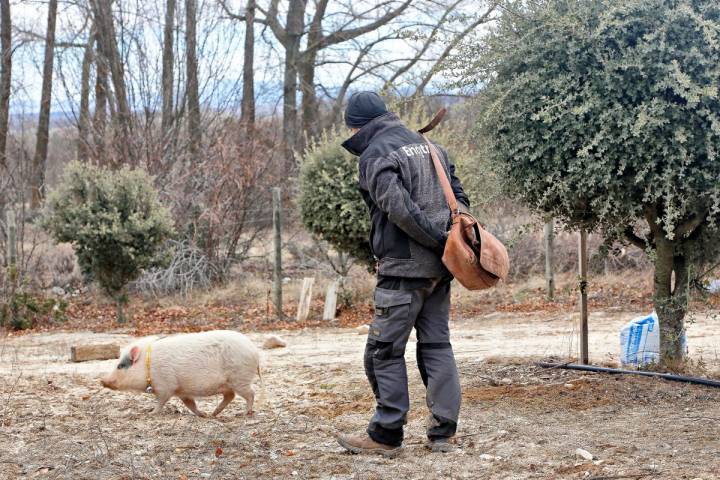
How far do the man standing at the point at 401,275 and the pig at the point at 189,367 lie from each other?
141cm

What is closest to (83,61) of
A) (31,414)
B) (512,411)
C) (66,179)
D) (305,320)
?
(66,179)

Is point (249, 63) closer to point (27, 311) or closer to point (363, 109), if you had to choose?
point (27, 311)

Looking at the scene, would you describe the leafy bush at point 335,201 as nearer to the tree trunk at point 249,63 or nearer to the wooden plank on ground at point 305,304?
the wooden plank on ground at point 305,304

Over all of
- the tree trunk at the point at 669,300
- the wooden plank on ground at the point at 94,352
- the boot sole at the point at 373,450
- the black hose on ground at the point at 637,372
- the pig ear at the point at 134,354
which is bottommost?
the wooden plank on ground at the point at 94,352

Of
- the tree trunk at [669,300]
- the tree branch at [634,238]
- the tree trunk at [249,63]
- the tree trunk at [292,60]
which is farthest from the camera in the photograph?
the tree trunk at [292,60]

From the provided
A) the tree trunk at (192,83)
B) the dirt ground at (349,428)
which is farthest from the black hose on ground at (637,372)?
the tree trunk at (192,83)

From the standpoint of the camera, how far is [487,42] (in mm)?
6520

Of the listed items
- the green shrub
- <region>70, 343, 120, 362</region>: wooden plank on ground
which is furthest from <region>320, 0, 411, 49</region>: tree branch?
<region>70, 343, 120, 362</region>: wooden plank on ground

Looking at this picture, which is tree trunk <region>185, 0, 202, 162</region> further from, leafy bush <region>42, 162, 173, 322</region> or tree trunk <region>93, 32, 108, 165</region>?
leafy bush <region>42, 162, 173, 322</region>

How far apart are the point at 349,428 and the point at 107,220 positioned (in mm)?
7745

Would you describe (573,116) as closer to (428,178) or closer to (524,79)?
(524,79)

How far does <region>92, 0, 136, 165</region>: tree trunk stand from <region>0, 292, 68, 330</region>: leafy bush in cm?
474

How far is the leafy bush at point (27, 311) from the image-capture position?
1290 centimetres

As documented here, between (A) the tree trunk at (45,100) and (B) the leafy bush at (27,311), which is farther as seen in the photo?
(A) the tree trunk at (45,100)
